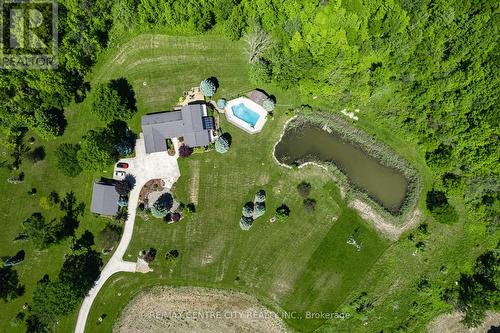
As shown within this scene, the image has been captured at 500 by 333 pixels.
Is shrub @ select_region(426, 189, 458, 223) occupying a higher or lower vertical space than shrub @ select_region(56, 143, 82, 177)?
lower

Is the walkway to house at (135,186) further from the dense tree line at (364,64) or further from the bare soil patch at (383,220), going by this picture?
the bare soil patch at (383,220)

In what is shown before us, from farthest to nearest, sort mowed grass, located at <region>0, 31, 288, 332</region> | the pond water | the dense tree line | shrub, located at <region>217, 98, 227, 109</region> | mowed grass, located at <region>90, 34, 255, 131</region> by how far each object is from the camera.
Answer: mowed grass, located at <region>90, 34, 255, 131</region>, the pond water, shrub, located at <region>217, 98, 227, 109</region>, mowed grass, located at <region>0, 31, 288, 332</region>, the dense tree line

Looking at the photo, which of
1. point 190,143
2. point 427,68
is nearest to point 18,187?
point 190,143

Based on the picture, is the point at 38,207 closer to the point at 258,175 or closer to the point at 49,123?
the point at 49,123

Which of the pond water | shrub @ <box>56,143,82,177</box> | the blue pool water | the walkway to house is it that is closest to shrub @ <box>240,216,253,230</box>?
the pond water

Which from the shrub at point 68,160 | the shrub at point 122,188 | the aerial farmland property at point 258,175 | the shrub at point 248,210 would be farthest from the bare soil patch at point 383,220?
Answer: the shrub at point 68,160

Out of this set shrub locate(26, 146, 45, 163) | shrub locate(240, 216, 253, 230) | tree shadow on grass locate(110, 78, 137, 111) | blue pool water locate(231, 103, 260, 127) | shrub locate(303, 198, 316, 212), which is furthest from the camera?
tree shadow on grass locate(110, 78, 137, 111)

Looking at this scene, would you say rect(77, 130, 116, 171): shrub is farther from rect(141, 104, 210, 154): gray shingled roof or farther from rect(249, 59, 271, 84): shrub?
rect(249, 59, 271, 84): shrub
